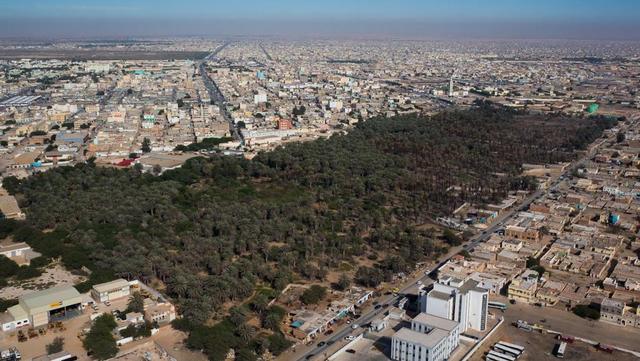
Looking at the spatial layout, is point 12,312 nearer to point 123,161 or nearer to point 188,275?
point 188,275

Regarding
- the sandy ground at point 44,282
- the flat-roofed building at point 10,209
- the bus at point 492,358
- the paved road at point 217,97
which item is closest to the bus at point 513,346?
the bus at point 492,358

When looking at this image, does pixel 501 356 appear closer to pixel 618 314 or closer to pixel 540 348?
pixel 540 348

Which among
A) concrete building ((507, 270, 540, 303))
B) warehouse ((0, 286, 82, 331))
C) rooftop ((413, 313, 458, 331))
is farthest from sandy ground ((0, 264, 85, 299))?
concrete building ((507, 270, 540, 303))

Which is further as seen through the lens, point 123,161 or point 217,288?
point 123,161

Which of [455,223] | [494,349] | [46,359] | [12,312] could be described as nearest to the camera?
[46,359]

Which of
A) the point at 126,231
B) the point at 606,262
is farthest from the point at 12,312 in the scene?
the point at 606,262

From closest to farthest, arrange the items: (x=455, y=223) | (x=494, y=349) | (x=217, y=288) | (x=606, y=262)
A: (x=494, y=349)
(x=217, y=288)
(x=606, y=262)
(x=455, y=223)
